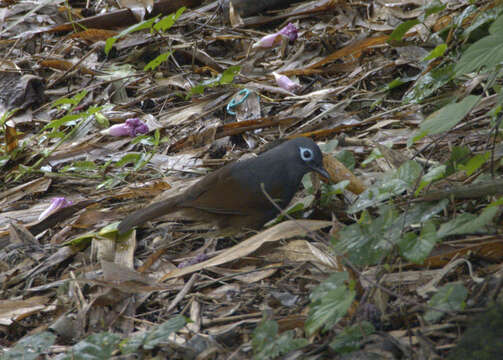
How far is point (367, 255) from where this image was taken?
2.41 meters

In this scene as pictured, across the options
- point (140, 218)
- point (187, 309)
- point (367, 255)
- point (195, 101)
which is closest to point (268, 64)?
point (195, 101)

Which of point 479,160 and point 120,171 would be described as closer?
point 479,160

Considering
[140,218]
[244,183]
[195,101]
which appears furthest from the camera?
[195,101]

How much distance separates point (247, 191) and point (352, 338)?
2.13 metres

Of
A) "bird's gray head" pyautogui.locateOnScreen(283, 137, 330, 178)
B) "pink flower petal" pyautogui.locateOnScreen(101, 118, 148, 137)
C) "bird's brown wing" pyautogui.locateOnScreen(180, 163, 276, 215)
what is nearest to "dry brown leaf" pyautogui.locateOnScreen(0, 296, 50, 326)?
"bird's brown wing" pyautogui.locateOnScreen(180, 163, 276, 215)

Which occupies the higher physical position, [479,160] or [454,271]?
[479,160]

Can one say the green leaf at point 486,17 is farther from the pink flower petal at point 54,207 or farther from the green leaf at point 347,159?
the pink flower petal at point 54,207

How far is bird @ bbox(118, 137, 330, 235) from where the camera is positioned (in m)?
4.29

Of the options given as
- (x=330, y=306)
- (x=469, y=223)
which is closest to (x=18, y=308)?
(x=330, y=306)

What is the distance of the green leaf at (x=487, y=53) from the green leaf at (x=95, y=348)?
6.40 ft

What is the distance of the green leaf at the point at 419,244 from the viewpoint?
2293 millimetres

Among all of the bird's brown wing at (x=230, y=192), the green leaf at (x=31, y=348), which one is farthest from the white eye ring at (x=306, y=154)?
the green leaf at (x=31, y=348)

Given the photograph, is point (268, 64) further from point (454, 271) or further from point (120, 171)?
point (454, 271)

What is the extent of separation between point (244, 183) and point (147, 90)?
2.17 meters
